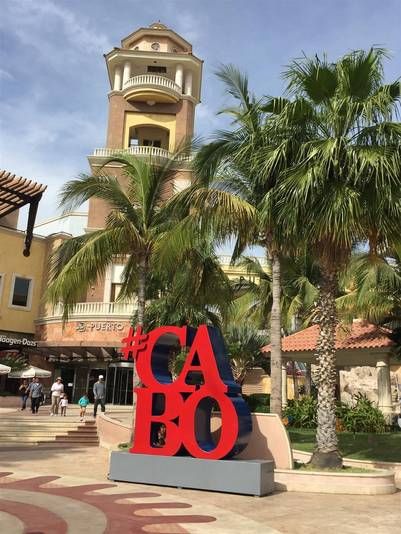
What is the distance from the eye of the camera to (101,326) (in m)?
32.1

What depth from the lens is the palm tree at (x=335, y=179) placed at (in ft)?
36.3

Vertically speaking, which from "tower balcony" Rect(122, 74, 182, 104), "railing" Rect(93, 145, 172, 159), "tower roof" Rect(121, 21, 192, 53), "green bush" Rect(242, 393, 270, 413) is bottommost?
"green bush" Rect(242, 393, 270, 413)

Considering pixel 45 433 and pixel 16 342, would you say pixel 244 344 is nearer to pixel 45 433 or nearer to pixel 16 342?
pixel 16 342

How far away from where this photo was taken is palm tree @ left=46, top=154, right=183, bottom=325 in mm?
14891

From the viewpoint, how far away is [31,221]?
26.5 feet

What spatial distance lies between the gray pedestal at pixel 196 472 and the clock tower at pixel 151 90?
29.6 meters

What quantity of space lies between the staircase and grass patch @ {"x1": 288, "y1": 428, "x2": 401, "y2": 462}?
24.5 ft

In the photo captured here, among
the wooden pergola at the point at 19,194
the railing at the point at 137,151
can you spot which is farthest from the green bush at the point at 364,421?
the railing at the point at 137,151

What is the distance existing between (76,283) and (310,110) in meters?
7.50

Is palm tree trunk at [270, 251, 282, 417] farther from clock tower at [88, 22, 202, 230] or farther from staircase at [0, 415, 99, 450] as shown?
clock tower at [88, 22, 202, 230]

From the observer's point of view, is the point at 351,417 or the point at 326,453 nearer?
the point at 326,453

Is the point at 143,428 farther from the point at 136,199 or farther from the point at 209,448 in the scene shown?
the point at 136,199

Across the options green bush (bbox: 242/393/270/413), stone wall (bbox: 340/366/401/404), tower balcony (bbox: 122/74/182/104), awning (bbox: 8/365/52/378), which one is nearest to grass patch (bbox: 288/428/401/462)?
green bush (bbox: 242/393/270/413)

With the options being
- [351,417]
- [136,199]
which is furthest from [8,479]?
[351,417]
